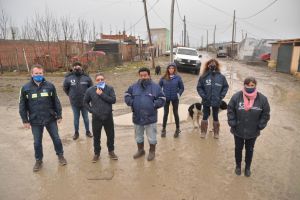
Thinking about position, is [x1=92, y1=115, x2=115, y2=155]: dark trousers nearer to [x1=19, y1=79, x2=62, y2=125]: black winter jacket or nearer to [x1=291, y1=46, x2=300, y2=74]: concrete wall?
[x1=19, y1=79, x2=62, y2=125]: black winter jacket

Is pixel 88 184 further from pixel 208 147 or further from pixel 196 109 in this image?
pixel 196 109

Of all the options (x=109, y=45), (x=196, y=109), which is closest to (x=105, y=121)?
(x=196, y=109)

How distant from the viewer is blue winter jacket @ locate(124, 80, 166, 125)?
4.61m

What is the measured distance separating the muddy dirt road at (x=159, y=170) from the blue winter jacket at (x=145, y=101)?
86cm

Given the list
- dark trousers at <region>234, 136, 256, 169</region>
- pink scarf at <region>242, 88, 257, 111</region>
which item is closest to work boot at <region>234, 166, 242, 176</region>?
dark trousers at <region>234, 136, 256, 169</region>

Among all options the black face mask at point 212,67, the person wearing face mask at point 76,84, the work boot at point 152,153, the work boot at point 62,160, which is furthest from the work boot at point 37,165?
the black face mask at point 212,67

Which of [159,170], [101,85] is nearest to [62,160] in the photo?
[101,85]

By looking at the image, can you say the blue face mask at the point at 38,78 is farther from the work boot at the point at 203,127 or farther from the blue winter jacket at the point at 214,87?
the work boot at the point at 203,127

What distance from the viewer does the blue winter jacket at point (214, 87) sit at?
5578 millimetres

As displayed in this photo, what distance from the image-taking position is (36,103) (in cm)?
436

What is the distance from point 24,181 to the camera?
425 centimetres

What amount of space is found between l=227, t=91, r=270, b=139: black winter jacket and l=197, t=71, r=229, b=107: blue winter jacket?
1.41 metres

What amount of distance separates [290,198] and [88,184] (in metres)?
2.96

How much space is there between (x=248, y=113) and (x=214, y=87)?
1.62m
